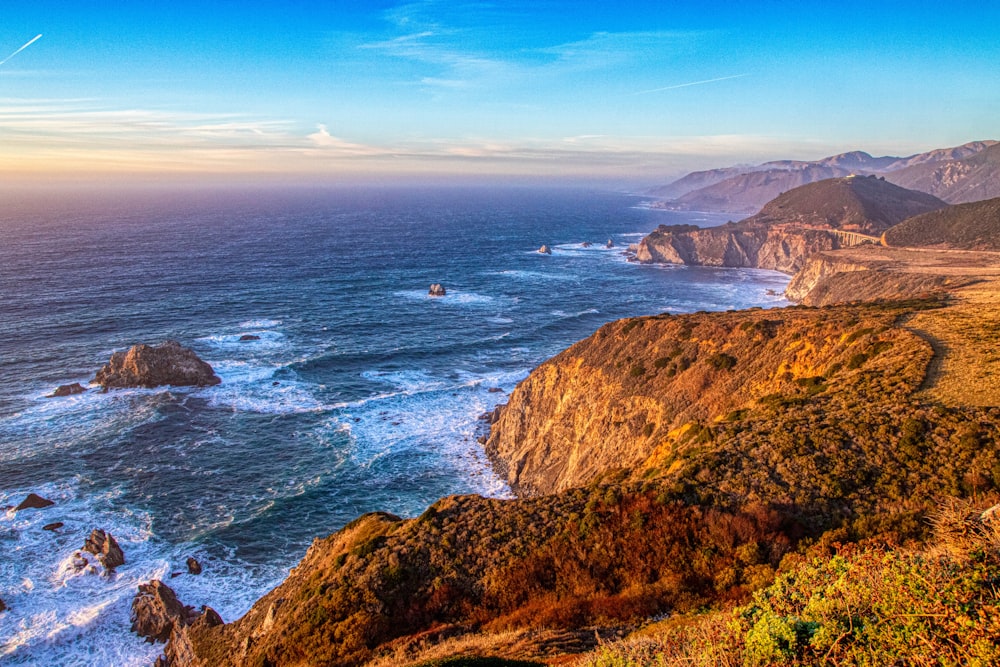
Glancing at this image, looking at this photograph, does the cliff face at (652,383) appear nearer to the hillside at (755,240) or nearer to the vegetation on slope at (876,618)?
the vegetation on slope at (876,618)

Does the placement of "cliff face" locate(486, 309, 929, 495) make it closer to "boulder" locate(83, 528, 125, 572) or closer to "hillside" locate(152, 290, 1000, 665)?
"hillside" locate(152, 290, 1000, 665)

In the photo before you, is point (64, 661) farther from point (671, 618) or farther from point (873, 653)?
point (873, 653)

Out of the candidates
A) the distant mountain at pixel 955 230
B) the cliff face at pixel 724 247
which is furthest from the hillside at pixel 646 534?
the cliff face at pixel 724 247

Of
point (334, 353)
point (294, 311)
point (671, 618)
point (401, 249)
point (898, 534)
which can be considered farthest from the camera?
point (401, 249)

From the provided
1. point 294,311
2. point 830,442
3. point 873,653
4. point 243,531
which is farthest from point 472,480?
point 294,311

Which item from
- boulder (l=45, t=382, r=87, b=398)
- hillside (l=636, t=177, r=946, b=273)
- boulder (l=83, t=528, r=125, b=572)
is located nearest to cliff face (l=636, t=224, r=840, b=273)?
hillside (l=636, t=177, r=946, b=273)
